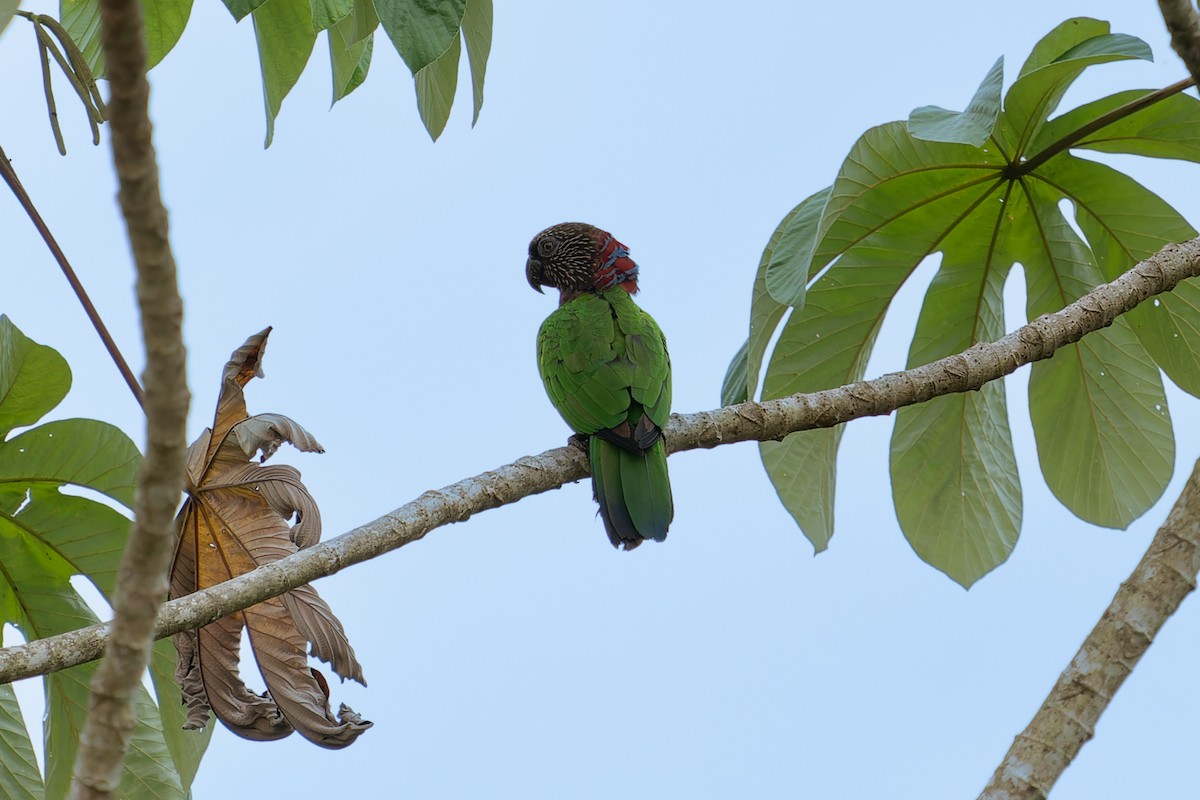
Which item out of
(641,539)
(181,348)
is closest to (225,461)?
(641,539)

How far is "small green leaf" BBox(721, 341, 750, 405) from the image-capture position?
331 centimetres

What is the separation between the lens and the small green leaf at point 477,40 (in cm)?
300

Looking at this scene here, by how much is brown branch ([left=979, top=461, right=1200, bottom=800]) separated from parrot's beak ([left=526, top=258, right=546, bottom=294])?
3128mm

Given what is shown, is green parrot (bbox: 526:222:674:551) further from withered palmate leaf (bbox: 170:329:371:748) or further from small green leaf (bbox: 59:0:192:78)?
small green leaf (bbox: 59:0:192:78)

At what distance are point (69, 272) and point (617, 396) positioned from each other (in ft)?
4.95

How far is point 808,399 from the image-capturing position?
111 inches

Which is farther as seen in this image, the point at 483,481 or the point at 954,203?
the point at 954,203

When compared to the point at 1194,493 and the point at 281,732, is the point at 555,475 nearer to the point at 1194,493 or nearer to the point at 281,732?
the point at 281,732

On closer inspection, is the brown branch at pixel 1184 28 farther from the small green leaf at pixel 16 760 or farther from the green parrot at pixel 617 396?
the small green leaf at pixel 16 760

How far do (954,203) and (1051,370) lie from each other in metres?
0.66

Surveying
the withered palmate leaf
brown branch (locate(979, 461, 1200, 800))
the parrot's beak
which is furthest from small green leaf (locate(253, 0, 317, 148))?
brown branch (locate(979, 461, 1200, 800))

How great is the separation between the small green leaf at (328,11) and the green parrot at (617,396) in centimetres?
133

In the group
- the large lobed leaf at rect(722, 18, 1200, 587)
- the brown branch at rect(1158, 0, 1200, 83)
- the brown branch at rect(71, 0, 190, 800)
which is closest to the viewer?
the brown branch at rect(71, 0, 190, 800)

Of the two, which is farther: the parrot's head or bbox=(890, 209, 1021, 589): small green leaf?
the parrot's head
